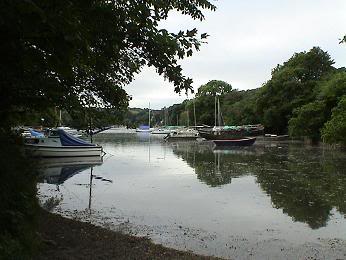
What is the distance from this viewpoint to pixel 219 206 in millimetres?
14992

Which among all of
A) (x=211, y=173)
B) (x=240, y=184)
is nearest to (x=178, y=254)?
(x=240, y=184)

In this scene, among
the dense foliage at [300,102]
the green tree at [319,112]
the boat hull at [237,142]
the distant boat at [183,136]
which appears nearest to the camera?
the boat hull at [237,142]

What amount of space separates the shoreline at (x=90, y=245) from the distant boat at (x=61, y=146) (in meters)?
23.1

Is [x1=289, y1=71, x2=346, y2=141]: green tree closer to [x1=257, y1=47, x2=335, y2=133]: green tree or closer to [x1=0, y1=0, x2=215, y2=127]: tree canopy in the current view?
[x1=257, y1=47, x2=335, y2=133]: green tree

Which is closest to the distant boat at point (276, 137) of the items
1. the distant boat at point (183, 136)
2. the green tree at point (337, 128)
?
the distant boat at point (183, 136)

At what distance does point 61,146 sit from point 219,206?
800 inches

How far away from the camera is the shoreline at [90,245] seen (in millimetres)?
7297

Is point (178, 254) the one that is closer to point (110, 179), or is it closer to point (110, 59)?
point (110, 59)

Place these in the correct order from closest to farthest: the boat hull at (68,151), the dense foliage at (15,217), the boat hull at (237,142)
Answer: the dense foliage at (15,217)
the boat hull at (68,151)
the boat hull at (237,142)

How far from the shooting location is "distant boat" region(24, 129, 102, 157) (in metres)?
32.3

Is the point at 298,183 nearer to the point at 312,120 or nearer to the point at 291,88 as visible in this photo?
the point at 312,120

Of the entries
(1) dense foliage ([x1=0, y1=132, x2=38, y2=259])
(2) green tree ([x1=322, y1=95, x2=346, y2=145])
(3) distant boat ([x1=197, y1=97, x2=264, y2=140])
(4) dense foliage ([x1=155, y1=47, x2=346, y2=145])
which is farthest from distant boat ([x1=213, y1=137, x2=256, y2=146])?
(1) dense foliage ([x1=0, y1=132, x2=38, y2=259])

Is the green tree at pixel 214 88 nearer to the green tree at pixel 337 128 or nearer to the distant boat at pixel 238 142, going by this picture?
the distant boat at pixel 238 142

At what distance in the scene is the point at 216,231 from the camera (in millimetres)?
11453
